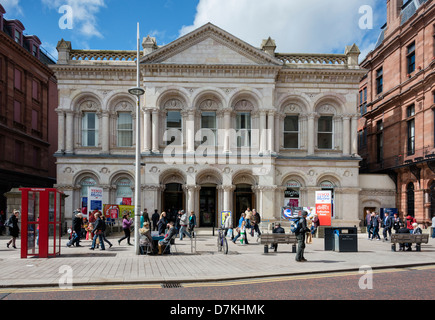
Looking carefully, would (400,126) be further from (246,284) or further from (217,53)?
(246,284)

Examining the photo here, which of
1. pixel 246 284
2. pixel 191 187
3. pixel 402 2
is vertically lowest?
pixel 246 284

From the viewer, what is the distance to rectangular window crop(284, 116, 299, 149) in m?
31.5

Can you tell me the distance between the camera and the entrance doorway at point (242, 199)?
30969 mm

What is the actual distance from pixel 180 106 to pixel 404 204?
19.2 metres

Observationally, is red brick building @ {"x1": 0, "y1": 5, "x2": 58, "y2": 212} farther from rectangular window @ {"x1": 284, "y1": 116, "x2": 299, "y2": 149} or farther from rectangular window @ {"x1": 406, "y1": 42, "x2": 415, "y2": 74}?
rectangular window @ {"x1": 406, "y1": 42, "x2": 415, "y2": 74}

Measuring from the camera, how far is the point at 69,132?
3066 centimetres

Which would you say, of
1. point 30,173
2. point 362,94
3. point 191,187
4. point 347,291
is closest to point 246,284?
point 347,291

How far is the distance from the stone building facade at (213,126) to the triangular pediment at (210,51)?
0.08 metres

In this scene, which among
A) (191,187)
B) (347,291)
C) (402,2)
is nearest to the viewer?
(347,291)

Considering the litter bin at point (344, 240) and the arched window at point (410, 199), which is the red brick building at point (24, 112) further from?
the arched window at point (410, 199)

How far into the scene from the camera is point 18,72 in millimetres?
36531

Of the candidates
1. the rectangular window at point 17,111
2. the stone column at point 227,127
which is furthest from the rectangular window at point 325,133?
the rectangular window at point 17,111

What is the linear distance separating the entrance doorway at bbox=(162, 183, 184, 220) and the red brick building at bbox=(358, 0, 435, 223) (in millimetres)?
17489

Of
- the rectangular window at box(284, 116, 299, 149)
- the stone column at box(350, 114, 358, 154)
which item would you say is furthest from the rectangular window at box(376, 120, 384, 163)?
the rectangular window at box(284, 116, 299, 149)
